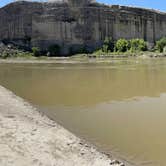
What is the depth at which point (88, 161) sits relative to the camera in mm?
7086

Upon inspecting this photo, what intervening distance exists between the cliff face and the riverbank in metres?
100

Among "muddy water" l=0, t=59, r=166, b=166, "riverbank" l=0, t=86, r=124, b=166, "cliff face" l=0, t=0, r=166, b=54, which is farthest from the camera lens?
"cliff face" l=0, t=0, r=166, b=54

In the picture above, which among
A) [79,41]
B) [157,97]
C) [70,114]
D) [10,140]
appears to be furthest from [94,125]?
[79,41]

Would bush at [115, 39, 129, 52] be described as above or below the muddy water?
above

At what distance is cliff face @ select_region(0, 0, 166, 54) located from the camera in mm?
110938

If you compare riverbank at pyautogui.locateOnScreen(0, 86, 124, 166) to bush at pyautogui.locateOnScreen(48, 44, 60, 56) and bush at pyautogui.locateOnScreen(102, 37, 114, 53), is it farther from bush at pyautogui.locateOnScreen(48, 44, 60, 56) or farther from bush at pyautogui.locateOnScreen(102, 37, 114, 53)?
bush at pyautogui.locateOnScreen(102, 37, 114, 53)

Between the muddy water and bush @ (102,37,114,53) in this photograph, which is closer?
the muddy water

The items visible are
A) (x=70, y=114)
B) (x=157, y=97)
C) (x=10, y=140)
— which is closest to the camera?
(x=10, y=140)

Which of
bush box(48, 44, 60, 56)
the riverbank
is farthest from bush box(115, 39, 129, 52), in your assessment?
the riverbank

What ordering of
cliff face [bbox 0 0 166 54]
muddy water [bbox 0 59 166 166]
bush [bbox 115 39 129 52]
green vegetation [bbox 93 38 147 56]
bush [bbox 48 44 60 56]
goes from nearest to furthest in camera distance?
muddy water [bbox 0 59 166 166] < green vegetation [bbox 93 38 147 56] < bush [bbox 115 39 129 52] < bush [bbox 48 44 60 56] < cliff face [bbox 0 0 166 54]

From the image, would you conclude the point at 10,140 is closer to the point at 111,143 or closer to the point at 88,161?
the point at 88,161

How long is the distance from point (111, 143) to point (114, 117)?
330 centimetres

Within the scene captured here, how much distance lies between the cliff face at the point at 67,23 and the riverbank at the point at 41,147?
329 ft

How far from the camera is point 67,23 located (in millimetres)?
112562
